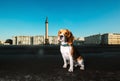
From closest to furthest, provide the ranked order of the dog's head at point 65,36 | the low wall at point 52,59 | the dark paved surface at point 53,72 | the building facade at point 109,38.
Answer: the dark paved surface at point 53,72, the dog's head at point 65,36, the low wall at point 52,59, the building facade at point 109,38

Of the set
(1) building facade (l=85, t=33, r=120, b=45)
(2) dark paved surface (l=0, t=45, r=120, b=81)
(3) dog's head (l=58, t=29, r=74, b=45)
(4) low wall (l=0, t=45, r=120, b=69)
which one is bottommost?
(2) dark paved surface (l=0, t=45, r=120, b=81)

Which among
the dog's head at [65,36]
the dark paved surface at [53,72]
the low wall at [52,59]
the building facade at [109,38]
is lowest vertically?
the dark paved surface at [53,72]

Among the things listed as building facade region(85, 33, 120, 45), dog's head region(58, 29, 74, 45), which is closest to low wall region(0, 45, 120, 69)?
dog's head region(58, 29, 74, 45)

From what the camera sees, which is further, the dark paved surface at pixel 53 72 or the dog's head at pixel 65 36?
the dog's head at pixel 65 36

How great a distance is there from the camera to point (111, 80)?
6238mm

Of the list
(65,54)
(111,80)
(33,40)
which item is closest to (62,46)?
(65,54)

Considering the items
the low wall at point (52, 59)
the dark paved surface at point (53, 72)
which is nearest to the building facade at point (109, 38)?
the low wall at point (52, 59)

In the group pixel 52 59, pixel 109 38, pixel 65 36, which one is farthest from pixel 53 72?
pixel 109 38

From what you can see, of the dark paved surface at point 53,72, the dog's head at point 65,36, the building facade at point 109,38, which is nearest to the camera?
the dark paved surface at point 53,72

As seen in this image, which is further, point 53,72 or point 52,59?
point 52,59

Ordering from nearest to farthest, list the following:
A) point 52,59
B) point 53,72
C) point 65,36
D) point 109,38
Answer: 1. point 65,36
2. point 53,72
3. point 52,59
4. point 109,38

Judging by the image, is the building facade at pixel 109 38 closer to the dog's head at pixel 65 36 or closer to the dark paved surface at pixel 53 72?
the dark paved surface at pixel 53 72

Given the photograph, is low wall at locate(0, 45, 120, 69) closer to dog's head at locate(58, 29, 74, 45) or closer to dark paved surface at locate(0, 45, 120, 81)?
dark paved surface at locate(0, 45, 120, 81)

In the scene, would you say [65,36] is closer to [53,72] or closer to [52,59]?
[53,72]
